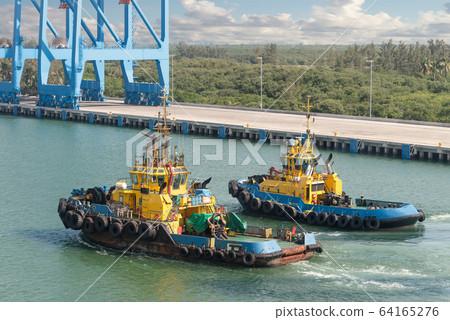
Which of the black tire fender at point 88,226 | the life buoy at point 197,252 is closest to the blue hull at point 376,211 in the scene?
the life buoy at point 197,252

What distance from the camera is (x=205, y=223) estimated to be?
2509 centimetres

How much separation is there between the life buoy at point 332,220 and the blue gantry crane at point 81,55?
51.5m

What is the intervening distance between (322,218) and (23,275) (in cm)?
1214

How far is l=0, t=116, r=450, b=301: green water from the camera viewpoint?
22500 millimetres

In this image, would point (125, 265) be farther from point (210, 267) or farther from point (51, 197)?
point (51, 197)

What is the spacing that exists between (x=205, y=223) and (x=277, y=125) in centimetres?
3823

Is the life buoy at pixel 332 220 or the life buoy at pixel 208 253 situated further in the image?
the life buoy at pixel 332 220

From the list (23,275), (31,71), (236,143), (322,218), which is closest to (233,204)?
(322,218)

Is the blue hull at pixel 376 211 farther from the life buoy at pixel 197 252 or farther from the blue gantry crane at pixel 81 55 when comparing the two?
the blue gantry crane at pixel 81 55

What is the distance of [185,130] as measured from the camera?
209ft

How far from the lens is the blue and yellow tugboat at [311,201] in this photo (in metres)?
29.5

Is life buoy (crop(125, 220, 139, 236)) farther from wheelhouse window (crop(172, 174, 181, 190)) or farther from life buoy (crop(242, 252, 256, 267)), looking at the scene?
life buoy (crop(242, 252, 256, 267))

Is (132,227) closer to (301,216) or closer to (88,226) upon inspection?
(88,226)

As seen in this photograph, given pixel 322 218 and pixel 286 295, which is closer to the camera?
pixel 286 295
